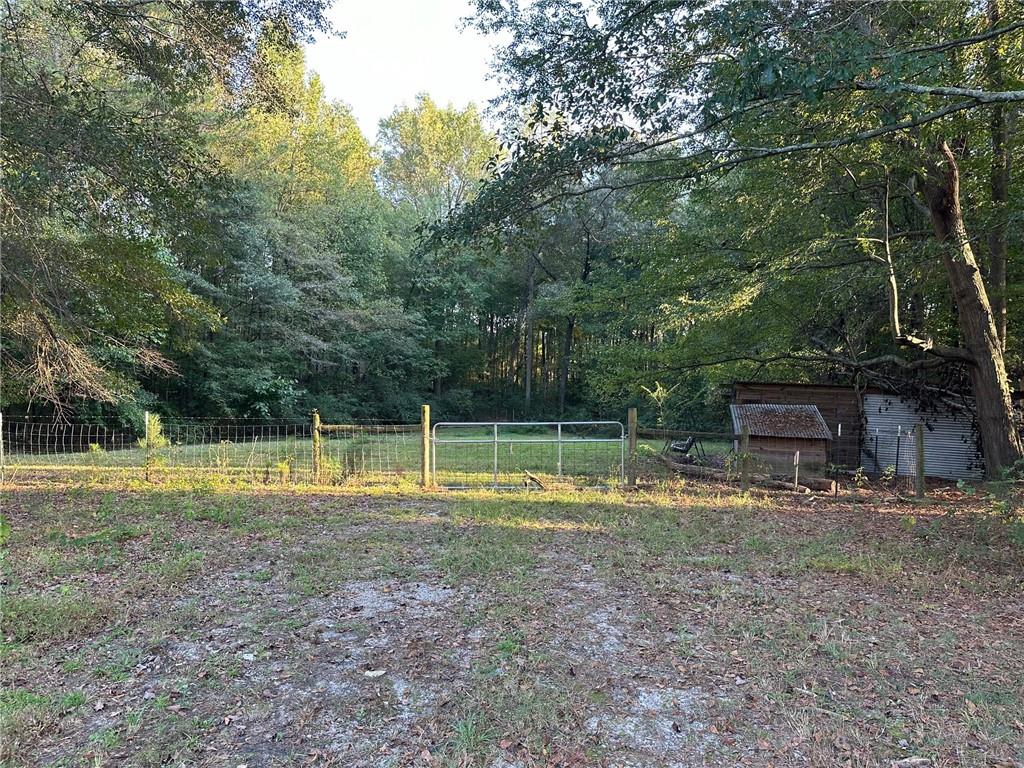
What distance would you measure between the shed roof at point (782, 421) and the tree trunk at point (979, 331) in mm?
2313

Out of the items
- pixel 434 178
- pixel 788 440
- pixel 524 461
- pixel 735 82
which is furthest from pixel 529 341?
pixel 735 82

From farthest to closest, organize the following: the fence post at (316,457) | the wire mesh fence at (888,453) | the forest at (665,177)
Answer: the wire mesh fence at (888,453), the fence post at (316,457), the forest at (665,177)

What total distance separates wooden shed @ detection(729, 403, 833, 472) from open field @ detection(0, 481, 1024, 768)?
11.6ft

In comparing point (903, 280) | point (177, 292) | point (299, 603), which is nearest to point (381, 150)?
point (177, 292)

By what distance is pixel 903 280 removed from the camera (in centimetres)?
947

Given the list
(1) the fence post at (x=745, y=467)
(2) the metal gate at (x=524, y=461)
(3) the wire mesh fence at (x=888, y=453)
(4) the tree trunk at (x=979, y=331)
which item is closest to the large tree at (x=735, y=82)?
(4) the tree trunk at (x=979, y=331)

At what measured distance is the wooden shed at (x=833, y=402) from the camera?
477 inches

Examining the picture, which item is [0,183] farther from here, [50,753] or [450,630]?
[450,630]

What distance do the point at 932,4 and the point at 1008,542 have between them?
5498 millimetres

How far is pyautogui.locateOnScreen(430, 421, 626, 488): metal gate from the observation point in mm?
9734

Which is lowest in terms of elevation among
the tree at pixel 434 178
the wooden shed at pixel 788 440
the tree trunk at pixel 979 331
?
the wooden shed at pixel 788 440

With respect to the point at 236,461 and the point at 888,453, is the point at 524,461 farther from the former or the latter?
the point at 888,453

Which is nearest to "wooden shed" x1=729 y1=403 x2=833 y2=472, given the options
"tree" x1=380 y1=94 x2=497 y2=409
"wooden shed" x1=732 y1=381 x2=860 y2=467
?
"wooden shed" x1=732 y1=381 x2=860 y2=467

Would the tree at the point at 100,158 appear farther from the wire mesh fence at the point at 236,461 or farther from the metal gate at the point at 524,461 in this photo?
the metal gate at the point at 524,461
